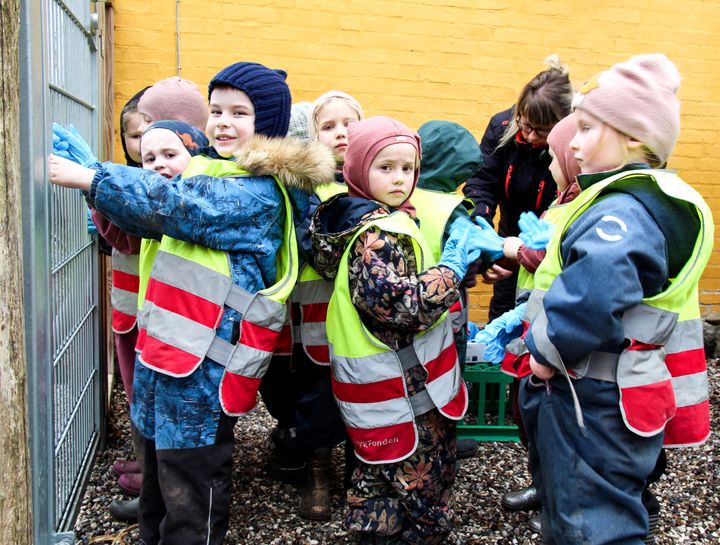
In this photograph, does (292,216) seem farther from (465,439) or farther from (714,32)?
(714,32)

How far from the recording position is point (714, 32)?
552cm

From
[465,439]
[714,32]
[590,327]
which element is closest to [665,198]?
[590,327]

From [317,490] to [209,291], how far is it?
1.25 metres

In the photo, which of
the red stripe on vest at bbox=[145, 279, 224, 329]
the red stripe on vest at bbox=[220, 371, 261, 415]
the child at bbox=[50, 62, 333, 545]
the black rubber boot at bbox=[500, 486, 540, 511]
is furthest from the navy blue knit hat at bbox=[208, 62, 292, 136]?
the black rubber boot at bbox=[500, 486, 540, 511]

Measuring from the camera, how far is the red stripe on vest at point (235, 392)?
2.25 meters

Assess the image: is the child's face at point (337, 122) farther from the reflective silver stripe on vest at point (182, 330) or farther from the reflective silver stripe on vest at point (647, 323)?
the reflective silver stripe on vest at point (647, 323)

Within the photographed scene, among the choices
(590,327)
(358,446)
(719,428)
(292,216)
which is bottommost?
(719,428)

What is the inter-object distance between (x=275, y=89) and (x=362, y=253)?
654 mm

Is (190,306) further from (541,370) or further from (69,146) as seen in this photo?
(541,370)

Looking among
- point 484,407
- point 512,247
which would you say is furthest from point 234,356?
point 484,407

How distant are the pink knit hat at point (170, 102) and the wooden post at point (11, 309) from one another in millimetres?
1118

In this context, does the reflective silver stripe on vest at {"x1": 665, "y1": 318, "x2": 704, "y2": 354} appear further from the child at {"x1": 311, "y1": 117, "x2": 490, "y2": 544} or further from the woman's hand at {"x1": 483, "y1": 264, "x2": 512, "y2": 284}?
the woman's hand at {"x1": 483, "y1": 264, "x2": 512, "y2": 284}

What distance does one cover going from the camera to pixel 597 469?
1923mm

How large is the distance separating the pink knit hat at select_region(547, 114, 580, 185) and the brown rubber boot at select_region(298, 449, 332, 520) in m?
1.57
